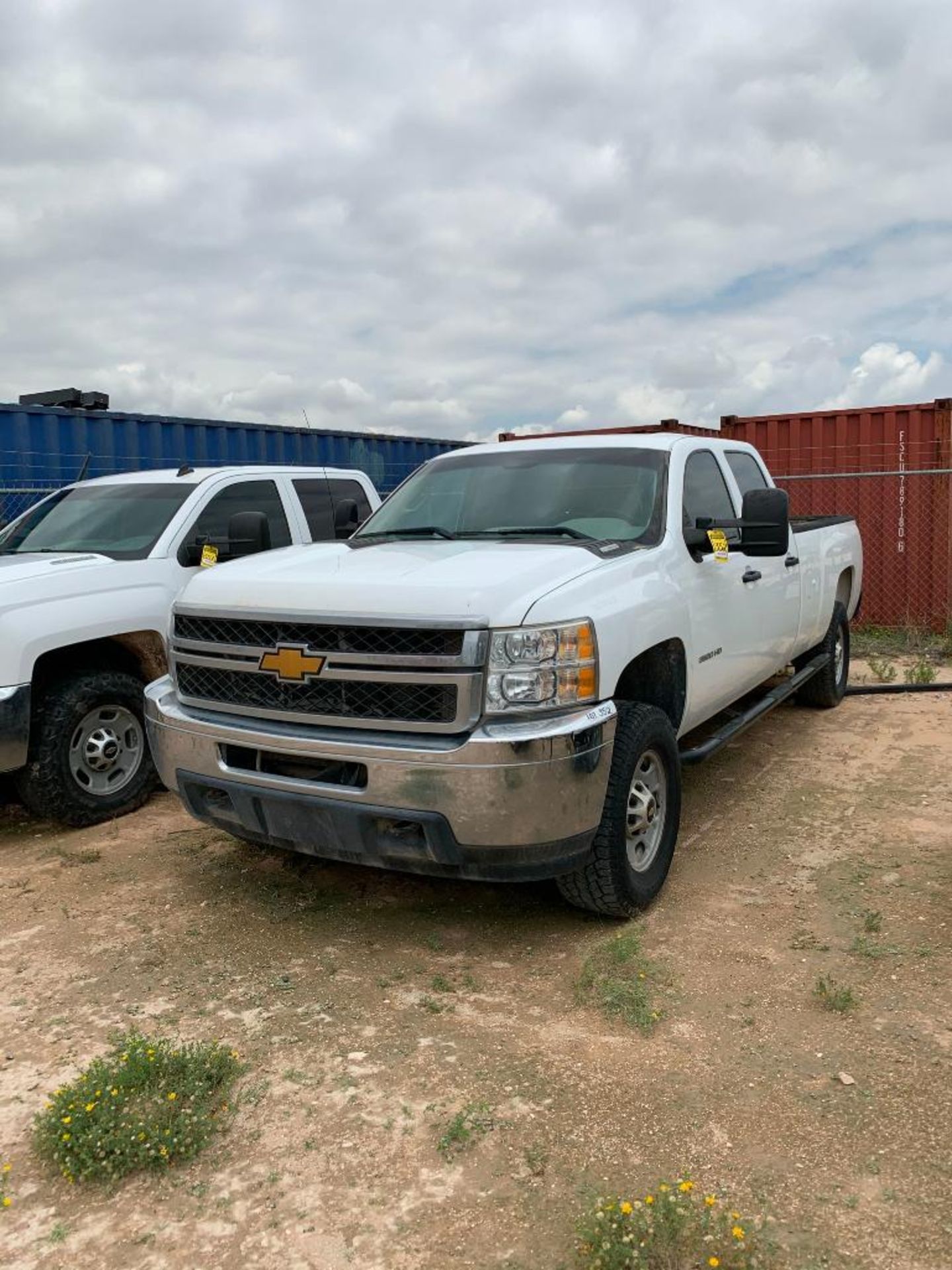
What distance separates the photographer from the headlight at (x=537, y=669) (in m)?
3.34

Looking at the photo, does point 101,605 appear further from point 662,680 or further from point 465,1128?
point 465,1128

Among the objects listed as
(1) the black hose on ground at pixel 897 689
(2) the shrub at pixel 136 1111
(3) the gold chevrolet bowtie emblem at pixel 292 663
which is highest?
(3) the gold chevrolet bowtie emblem at pixel 292 663

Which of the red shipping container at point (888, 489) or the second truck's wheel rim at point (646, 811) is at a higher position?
the red shipping container at point (888, 489)

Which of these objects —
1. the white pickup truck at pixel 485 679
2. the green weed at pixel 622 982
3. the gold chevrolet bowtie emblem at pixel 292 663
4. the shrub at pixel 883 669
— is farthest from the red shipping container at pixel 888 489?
the gold chevrolet bowtie emblem at pixel 292 663

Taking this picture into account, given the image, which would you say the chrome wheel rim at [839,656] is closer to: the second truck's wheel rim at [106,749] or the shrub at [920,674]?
the shrub at [920,674]

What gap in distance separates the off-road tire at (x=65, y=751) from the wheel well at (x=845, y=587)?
5.33 meters

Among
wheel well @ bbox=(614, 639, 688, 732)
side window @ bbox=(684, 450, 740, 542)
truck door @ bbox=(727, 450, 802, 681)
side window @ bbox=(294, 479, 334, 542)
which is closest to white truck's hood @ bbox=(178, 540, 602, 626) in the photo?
wheel well @ bbox=(614, 639, 688, 732)

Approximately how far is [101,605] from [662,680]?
3055 millimetres

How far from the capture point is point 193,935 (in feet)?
12.9

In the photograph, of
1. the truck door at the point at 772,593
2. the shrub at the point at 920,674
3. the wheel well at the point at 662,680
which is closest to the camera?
the wheel well at the point at 662,680

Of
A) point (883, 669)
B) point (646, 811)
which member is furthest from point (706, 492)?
point (883, 669)

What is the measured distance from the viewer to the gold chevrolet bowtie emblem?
11.8 ft

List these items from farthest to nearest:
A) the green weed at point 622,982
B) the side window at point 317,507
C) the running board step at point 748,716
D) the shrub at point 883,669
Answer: the shrub at point 883,669 < the side window at point 317,507 < the running board step at point 748,716 < the green weed at point 622,982

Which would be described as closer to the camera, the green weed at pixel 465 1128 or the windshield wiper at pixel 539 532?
the green weed at pixel 465 1128
